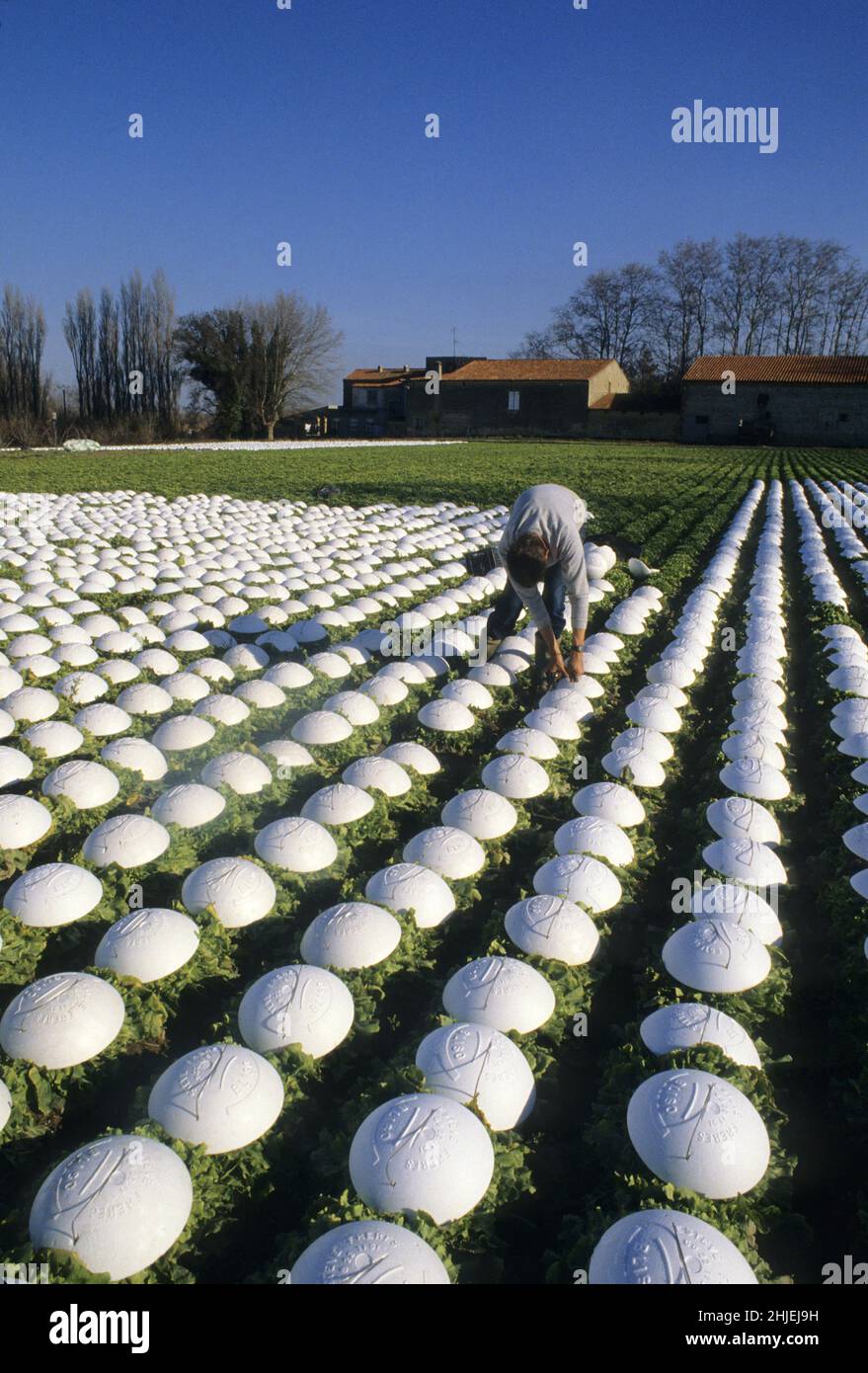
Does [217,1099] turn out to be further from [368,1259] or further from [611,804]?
[611,804]

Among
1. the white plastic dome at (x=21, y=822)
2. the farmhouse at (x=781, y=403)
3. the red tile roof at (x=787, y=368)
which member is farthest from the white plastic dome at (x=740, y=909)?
the red tile roof at (x=787, y=368)

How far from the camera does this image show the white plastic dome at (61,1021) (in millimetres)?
3682

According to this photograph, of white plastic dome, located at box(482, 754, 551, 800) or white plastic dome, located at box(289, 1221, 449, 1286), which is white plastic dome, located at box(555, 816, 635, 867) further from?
white plastic dome, located at box(289, 1221, 449, 1286)

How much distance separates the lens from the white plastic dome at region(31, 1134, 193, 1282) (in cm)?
284

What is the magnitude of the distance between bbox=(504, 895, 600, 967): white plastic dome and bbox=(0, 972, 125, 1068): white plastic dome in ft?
6.49

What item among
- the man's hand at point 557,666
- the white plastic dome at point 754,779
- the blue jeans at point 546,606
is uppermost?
the blue jeans at point 546,606

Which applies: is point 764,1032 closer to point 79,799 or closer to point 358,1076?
point 358,1076

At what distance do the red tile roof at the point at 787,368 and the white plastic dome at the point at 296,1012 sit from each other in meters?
55.5

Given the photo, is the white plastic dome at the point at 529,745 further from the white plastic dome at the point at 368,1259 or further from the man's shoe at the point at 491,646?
the white plastic dome at the point at 368,1259

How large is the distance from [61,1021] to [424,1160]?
5.67 feet

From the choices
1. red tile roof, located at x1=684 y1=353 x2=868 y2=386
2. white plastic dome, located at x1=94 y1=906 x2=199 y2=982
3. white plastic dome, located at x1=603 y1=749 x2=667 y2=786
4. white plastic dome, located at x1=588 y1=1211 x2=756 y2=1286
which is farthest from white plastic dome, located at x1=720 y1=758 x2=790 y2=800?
red tile roof, located at x1=684 y1=353 x2=868 y2=386

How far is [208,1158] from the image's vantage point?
325 centimetres

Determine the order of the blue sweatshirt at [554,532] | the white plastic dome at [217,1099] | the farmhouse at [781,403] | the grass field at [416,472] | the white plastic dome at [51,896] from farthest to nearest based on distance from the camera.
Result: 1. the farmhouse at [781,403]
2. the grass field at [416,472]
3. the blue sweatshirt at [554,532]
4. the white plastic dome at [51,896]
5. the white plastic dome at [217,1099]

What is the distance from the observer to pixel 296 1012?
382 centimetres
